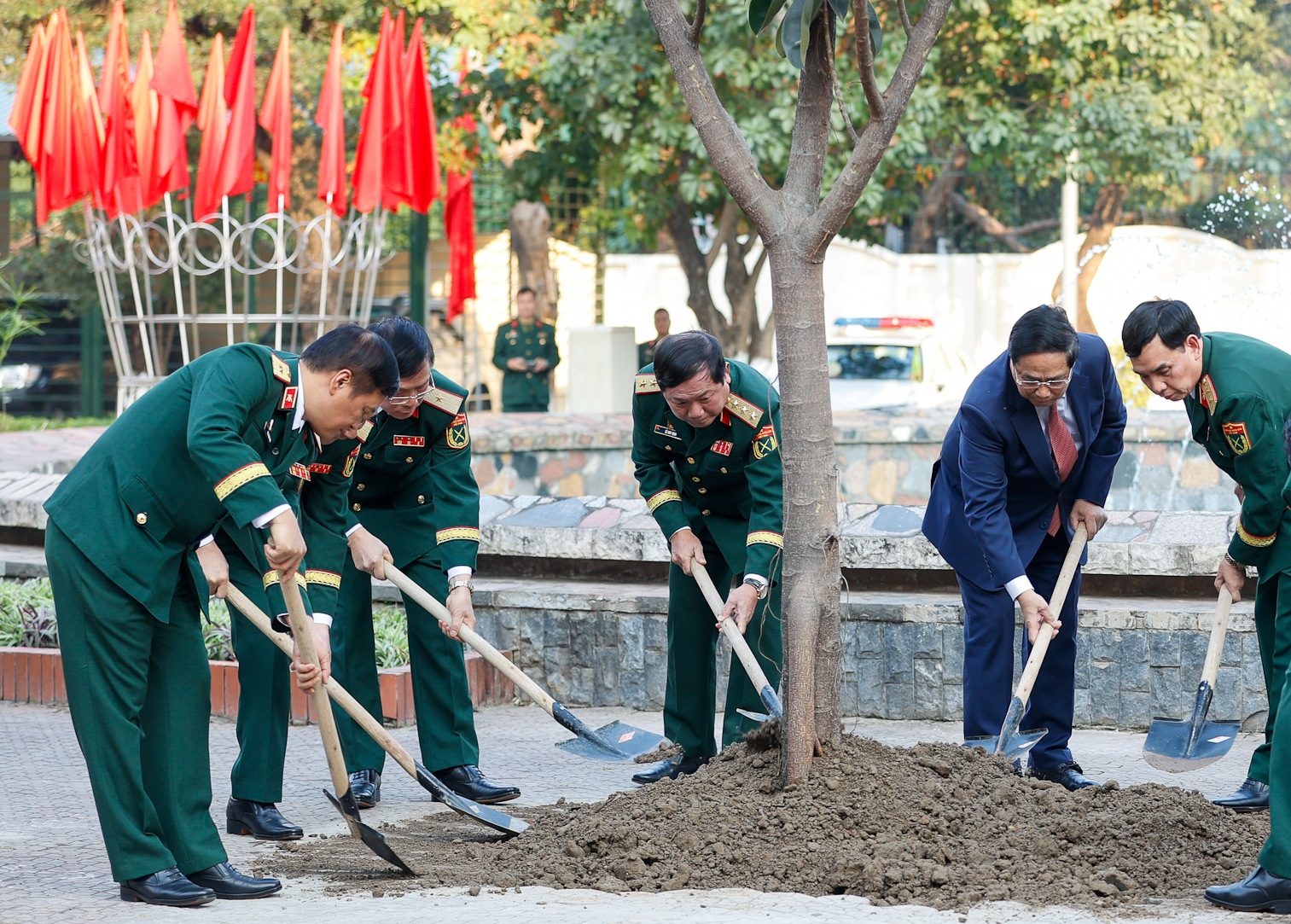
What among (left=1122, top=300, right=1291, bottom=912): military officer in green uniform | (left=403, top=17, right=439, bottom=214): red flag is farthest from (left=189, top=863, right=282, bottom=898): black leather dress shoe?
(left=403, top=17, right=439, bottom=214): red flag

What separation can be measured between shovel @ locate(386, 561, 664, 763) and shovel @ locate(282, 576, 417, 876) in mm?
818

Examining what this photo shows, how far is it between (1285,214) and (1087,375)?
66.4 feet

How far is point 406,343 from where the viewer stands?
449 cm

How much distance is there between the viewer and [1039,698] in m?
4.97

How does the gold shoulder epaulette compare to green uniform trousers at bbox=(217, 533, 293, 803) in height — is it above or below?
above

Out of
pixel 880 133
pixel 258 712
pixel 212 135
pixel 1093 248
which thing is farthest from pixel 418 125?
pixel 1093 248

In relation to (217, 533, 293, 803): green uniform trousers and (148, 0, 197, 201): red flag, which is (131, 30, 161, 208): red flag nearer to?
(148, 0, 197, 201): red flag

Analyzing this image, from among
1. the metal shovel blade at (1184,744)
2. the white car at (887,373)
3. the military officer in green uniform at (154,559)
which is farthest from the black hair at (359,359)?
the white car at (887,373)

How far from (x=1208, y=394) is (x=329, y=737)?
276 cm

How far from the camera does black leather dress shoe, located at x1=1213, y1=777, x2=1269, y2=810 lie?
4.53m

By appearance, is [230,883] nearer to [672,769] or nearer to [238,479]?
[238,479]

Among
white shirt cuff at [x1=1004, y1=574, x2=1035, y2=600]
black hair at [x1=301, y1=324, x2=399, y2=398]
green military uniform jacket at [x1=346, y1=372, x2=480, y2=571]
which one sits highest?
black hair at [x1=301, y1=324, x2=399, y2=398]

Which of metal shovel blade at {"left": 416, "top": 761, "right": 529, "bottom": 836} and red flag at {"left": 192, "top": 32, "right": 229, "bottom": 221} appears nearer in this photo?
metal shovel blade at {"left": 416, "top": 761, "right": 529, "bottom": 836}

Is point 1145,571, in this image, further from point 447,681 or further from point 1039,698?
point 447,681
